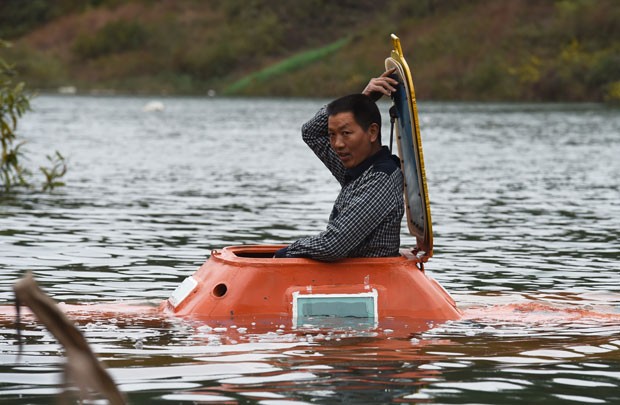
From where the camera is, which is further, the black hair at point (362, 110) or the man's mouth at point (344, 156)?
the man's mouth at point (344, 156)

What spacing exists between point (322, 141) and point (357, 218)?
0.89m

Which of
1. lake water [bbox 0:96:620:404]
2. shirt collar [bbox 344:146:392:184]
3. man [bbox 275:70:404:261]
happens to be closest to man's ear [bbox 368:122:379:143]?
man [bbox 275:70:404:261]

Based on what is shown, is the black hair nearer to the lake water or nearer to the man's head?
the man's head

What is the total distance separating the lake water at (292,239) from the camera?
7105mm

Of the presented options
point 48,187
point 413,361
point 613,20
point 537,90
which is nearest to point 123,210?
point 48,187

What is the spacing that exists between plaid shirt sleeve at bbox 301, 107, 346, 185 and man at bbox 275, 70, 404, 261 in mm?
302

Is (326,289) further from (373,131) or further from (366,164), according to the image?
(373,131)

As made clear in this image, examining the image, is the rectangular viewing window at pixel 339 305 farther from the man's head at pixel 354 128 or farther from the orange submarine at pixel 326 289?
the man's head at pixel 354 128

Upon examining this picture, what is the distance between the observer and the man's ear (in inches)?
344

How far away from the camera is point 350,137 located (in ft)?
28.8

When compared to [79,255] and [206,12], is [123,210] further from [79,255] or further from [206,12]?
[206,12]

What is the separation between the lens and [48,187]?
68.8ft

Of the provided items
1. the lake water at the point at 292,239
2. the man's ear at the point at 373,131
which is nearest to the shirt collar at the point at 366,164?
the man's ear at the point at 373,131

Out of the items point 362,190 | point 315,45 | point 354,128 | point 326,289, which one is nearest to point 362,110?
point 354,128
